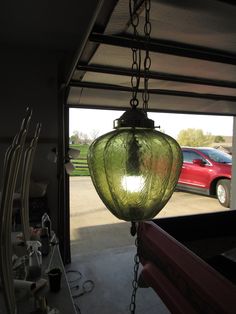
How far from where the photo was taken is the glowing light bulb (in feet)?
2.46

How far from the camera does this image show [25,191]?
1.99 m

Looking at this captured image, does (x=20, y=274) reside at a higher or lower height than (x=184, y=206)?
higher

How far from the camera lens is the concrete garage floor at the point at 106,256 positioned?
2.57m

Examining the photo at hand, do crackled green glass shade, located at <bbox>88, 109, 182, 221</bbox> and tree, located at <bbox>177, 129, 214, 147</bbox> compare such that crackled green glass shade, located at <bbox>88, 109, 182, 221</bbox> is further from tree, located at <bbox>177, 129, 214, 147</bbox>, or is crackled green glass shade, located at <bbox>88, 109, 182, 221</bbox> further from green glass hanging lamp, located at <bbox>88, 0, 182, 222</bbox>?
tree, located at <bbox>177, 129, 214, 147</bbox>

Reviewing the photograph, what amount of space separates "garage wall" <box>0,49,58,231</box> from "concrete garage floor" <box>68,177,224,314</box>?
0.74 m

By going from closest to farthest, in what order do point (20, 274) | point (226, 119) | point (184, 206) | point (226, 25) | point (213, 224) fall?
point (226, 25), point (20, 274), point (213, 224), point (226, 119), point (184, 206)

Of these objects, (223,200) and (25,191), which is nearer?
(25,191)

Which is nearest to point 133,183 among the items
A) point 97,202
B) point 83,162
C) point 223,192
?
point 83,162

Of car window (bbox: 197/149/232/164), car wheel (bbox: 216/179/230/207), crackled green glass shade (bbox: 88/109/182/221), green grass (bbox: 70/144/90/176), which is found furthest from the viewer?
car window (bbox: 197/149/232/164)

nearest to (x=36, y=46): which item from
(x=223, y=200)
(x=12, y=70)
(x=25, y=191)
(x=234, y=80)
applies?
(x=12, y=70)

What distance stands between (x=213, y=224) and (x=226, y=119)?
2472 millimetres

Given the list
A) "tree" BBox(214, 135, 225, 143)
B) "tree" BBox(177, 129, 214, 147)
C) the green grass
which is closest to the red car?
"tree" BBox(177, 129, 214, 147)

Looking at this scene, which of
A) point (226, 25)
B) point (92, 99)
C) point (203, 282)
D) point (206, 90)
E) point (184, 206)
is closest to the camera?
point (203, 282)

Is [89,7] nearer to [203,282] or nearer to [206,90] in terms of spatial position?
[206,90]
